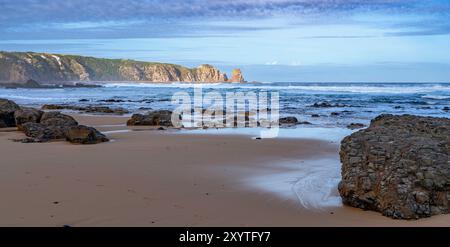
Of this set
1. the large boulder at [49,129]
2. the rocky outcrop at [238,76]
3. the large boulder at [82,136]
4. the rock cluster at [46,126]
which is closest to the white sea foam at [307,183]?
the large boulder at [82,136]

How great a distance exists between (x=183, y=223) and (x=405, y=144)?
2460 mm

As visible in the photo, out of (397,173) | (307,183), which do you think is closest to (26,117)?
(307,183)

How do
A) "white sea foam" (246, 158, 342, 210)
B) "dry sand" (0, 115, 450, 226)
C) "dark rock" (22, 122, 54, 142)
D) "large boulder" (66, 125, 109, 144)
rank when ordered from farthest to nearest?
"dark rock" (22, 122, 54, 142), "large boulder" (66, 125, 109, 144), "white sea foam" (246, 158, 342, 210), "dry sand" (0, 115, 450, 226)

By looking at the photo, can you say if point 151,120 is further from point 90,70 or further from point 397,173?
point 90,70

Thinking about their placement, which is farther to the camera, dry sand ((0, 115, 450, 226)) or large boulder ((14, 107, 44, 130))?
large boulder ((14, 107, 44, 130))

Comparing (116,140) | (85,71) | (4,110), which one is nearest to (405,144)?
(116,140)

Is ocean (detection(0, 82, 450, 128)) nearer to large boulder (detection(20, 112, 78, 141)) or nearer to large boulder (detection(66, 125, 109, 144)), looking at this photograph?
large boulder (detection(66, 125, 109, 144))

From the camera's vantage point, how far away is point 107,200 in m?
5.07

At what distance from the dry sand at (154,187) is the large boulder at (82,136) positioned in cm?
31

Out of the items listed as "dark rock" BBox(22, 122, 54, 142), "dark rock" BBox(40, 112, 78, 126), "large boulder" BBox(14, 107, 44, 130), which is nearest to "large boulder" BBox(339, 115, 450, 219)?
"dark rock" BBox(22, 122, 54, 142)

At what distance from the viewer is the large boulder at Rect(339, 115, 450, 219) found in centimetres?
443

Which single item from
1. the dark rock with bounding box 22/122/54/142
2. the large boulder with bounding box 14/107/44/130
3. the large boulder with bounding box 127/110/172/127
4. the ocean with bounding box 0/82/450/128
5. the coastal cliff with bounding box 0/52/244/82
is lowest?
the ocean with bounding box 0/82/450/128

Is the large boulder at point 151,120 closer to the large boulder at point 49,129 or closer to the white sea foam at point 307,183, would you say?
the large boulder at point 49,129
